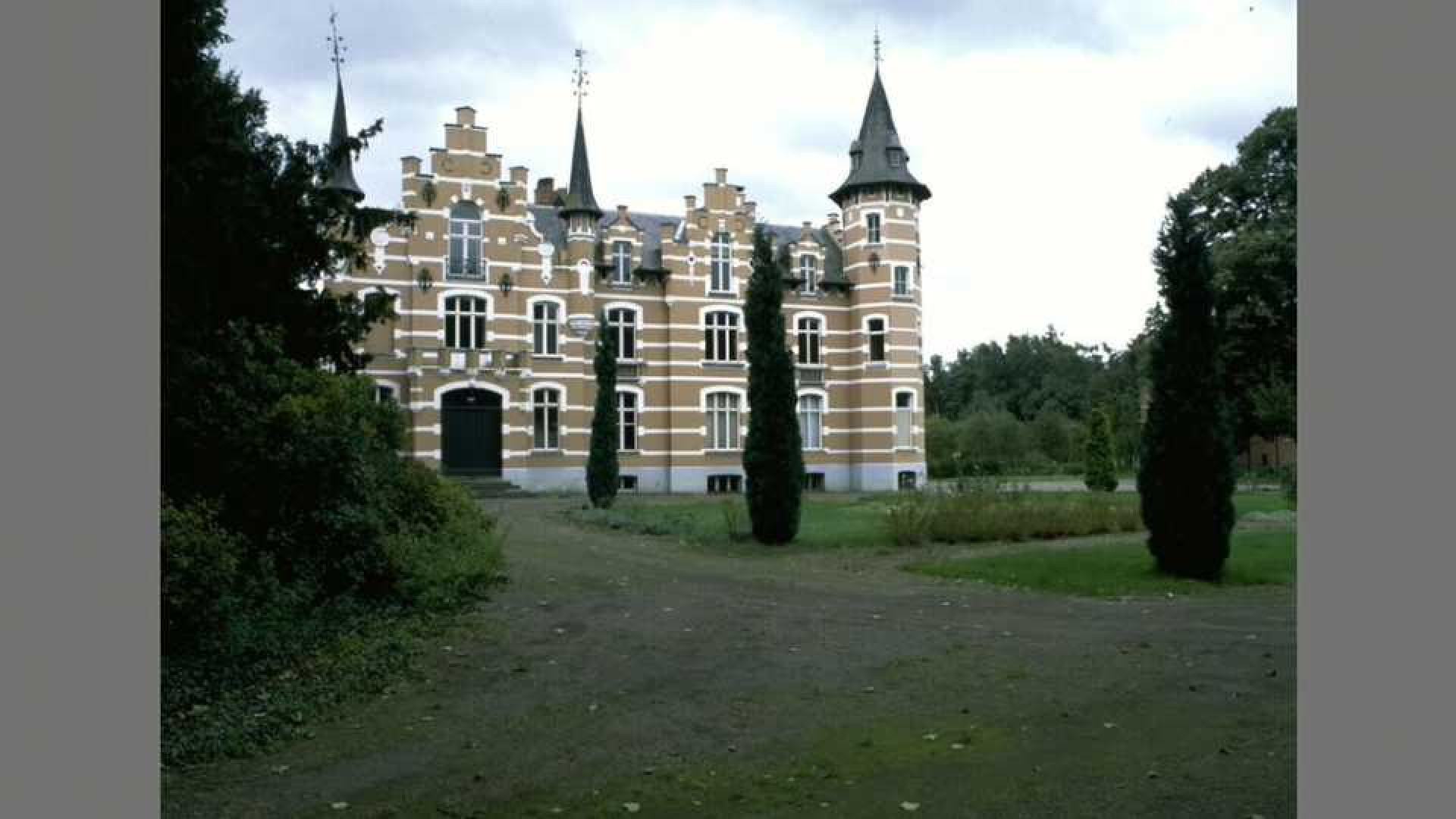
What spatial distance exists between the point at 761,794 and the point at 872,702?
197 cm

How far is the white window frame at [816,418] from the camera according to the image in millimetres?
38719

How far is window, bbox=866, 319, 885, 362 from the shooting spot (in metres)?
38.8

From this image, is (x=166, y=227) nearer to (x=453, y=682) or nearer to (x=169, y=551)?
(x=169, y=551)

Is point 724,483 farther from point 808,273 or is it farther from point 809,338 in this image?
point 808,273

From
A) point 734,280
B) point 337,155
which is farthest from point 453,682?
point 734,280

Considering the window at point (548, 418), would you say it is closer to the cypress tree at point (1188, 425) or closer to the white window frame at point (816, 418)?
the white window frame at point (816, 418)

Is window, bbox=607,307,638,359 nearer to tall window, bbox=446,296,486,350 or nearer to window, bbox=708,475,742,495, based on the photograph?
tall window, bbox=446,296,486,350

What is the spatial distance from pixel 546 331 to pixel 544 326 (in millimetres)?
201

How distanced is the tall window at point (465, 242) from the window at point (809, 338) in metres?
12.9

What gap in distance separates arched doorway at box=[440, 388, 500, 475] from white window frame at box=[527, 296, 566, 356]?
2844 mm

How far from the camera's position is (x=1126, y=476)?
43219 mm

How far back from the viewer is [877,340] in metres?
38.9

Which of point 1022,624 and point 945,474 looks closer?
point 1022,624

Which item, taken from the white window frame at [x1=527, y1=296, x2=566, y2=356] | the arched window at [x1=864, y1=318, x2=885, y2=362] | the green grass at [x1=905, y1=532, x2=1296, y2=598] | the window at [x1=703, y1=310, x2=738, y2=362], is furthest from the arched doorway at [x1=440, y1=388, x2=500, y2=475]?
the green grass at [x1=905, y1=532, x2=1296, y2=598]
